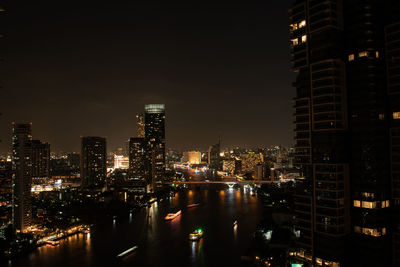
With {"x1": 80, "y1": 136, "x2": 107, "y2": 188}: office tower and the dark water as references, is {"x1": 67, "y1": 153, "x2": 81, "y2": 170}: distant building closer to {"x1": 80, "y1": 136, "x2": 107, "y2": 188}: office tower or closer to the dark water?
{"x1": 80, "y1": 136, "x2": 107, "y2": 188}: office tower

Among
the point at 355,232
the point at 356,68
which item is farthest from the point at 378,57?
the point at 355,232

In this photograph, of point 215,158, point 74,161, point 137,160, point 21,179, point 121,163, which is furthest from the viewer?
point 215,158

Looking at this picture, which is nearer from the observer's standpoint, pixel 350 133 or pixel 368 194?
pixel 368 194

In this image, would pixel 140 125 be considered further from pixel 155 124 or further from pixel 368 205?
pixel 368 205

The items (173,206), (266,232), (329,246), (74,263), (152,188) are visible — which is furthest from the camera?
(152,188)

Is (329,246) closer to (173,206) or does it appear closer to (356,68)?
(356,68)

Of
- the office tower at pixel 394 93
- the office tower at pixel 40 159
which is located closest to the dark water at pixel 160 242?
the office tower at pixel 394 93

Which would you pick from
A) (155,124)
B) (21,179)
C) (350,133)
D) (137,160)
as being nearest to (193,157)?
(155,124)

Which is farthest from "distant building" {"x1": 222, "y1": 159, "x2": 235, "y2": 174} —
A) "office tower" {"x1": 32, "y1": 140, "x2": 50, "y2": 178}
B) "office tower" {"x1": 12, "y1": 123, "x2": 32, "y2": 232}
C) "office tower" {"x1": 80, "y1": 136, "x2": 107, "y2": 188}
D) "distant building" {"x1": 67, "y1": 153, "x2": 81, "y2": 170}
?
"office tower" {"x1": 12, "y1": 123, "x2": 32, "y2": 232}
